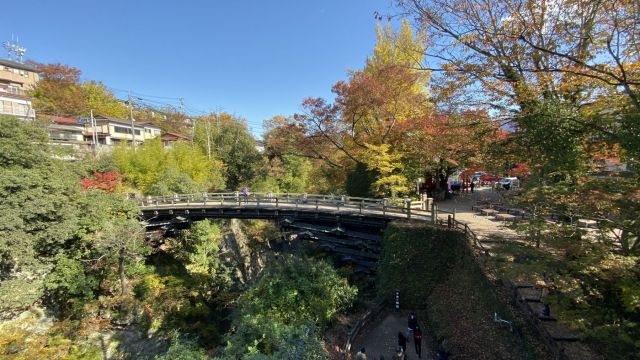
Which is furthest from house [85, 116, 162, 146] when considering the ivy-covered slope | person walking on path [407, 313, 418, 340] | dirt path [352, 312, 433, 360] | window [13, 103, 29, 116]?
person walking on path [407, 313, 418, 340]

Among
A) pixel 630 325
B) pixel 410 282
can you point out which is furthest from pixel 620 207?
pixel 410 282

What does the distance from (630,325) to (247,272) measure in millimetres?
20879

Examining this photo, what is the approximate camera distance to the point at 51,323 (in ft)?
44.2

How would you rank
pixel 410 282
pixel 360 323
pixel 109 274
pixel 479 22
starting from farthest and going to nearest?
pixel 109 274, pixel 410 282, pixel 360 323, pixel 479 22

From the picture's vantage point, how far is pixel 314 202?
62.1 ft

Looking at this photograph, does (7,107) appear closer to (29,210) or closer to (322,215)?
(29,210)

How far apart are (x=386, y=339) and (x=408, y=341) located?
83 centimetres

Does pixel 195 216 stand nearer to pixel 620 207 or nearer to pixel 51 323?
pixel 51 323

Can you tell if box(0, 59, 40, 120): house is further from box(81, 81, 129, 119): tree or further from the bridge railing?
the bridge railing

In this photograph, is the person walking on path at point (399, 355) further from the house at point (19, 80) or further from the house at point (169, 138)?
the house at point (19, 80)

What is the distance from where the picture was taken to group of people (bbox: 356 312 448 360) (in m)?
9.47

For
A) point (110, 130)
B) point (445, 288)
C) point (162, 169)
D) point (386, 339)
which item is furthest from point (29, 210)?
point (110, 130)

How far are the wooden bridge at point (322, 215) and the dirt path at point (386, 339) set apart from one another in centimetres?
319

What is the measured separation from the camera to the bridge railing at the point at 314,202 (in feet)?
47.9
